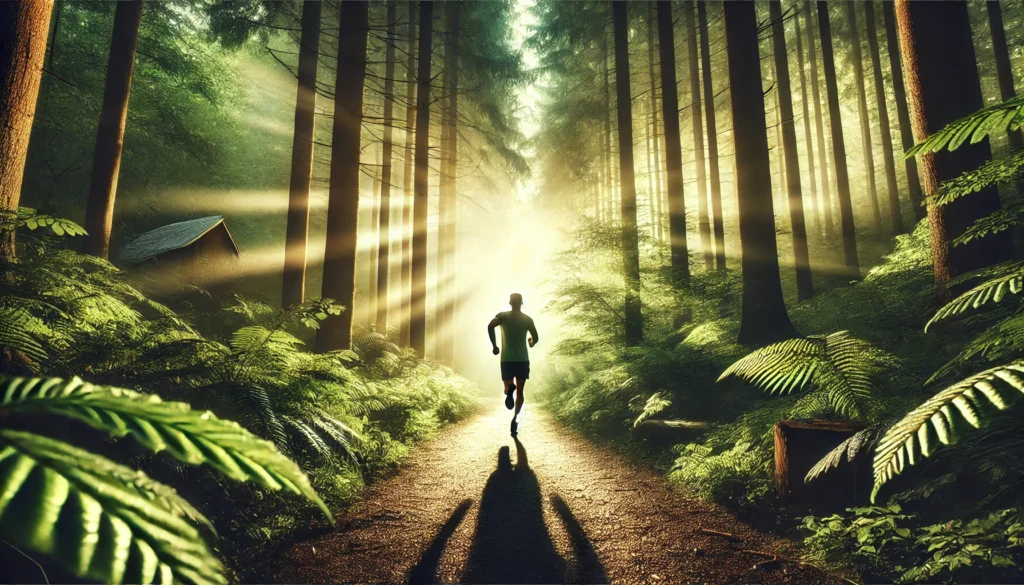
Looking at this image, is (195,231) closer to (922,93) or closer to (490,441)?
(490,441)

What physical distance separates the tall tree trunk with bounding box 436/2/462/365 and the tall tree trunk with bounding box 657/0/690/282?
682 cm

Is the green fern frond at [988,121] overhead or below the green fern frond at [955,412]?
overhead

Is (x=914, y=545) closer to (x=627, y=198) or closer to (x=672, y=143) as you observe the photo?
(x=627, y=198)

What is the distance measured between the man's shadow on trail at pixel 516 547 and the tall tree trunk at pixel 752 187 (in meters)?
4.69

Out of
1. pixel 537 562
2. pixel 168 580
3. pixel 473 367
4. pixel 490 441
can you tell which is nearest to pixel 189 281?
pixel 490 441

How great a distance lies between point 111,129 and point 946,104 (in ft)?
47.4

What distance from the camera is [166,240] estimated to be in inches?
527

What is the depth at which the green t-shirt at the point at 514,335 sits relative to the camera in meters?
6.93

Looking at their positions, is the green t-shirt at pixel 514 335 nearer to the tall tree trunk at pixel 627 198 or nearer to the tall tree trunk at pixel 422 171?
the tall tree trunk at pixel 627 198

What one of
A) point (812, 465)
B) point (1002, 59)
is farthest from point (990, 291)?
point (1002, 59)

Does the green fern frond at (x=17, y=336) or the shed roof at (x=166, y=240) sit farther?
the shed roof at (x=166, y=240)

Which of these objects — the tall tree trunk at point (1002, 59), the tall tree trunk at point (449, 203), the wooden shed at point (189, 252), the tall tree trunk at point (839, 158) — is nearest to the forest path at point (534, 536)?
the tall tree trunk at point (449, 203)

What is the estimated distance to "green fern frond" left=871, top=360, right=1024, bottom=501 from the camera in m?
1.31

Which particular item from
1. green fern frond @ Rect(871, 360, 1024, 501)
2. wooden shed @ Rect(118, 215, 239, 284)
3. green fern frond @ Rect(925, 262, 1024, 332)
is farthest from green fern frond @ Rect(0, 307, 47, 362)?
wooden shed @ Rect(118, 215, 239, 284)
